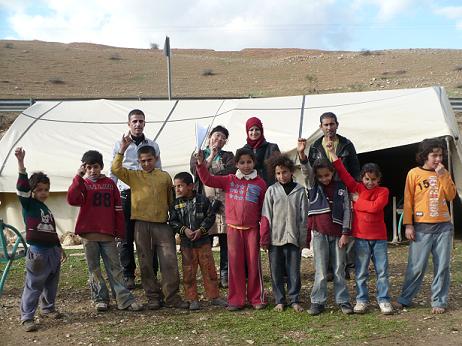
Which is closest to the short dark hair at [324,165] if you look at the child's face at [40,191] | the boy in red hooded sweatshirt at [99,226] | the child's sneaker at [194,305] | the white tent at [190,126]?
the child's sneaker at [194,305]

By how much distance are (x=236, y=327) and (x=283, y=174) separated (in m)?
1.24

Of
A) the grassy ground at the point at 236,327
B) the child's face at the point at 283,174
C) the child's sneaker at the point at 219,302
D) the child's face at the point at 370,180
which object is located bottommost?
the grassy ground at the point at 236,327

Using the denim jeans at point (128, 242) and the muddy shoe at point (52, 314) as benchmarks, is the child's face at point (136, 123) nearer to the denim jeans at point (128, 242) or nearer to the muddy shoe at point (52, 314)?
the denim jeans at point (128, 242)

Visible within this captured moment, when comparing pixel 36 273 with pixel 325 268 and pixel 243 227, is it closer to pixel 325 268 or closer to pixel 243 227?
pixel 243 227

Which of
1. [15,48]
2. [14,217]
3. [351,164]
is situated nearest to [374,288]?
[351,164]

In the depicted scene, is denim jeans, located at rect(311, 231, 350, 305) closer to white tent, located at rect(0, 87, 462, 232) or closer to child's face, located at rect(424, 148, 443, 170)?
child's face, located at rect(424, 148, 443, 170)

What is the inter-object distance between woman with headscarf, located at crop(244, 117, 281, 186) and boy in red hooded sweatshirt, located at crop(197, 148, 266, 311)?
445mm

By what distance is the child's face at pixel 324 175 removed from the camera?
203 inches

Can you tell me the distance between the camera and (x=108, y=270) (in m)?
5.33

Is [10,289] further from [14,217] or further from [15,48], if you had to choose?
[15,48]

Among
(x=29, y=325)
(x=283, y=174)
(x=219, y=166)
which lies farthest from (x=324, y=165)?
(x=29, y=325)

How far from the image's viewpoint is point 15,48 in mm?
49594

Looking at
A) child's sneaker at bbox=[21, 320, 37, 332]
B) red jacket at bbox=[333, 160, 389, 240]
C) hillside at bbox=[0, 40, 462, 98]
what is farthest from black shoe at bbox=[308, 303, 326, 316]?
hillside at bbox=[0, 40, 462, 98]

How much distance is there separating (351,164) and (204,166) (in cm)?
143
